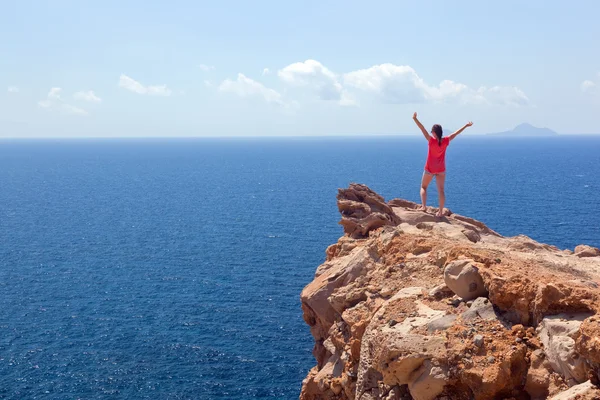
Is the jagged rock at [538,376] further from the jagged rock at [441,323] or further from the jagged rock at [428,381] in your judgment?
the jagged rock at [441,323]

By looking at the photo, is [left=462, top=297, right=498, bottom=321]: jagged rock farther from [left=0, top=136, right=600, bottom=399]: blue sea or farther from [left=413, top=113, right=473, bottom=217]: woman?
[left=0, top=136, right=600, bottom=399]: blue sea

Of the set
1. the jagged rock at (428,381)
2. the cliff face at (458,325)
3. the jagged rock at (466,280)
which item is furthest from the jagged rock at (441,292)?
the jagged rock at (428,381)

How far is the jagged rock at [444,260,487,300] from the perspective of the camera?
50.4ft

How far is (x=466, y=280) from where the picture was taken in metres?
15.5

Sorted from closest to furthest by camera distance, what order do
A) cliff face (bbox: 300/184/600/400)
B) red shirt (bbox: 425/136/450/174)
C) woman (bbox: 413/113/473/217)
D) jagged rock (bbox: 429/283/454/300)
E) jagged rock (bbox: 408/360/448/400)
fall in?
cliff face (bbox: 300/184/600/400) < jagged rock (bbox: 408/360/448/400) < jagged rock (bbox: 429/283/454/300) < woman (bbox: 413/113/473/217) < red shirt (bbox: 425/136/450/174)

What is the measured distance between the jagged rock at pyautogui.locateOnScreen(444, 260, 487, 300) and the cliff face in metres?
0.03

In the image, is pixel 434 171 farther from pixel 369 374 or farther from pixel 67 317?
pixel 67 317

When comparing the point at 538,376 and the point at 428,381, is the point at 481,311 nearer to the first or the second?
the point at 538,376

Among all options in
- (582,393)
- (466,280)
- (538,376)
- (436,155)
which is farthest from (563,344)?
(436,155)

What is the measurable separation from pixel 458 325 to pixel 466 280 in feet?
5.69

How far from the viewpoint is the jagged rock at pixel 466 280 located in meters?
15.4

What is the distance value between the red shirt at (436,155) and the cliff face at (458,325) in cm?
414

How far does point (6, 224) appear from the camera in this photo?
333 feet

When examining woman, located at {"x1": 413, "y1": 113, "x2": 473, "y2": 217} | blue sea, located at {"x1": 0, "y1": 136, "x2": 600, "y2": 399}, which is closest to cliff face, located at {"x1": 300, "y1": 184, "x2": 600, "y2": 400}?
woman, located at {"x1": 413, "y1": 113, "x2": 473, "y2": 217}
